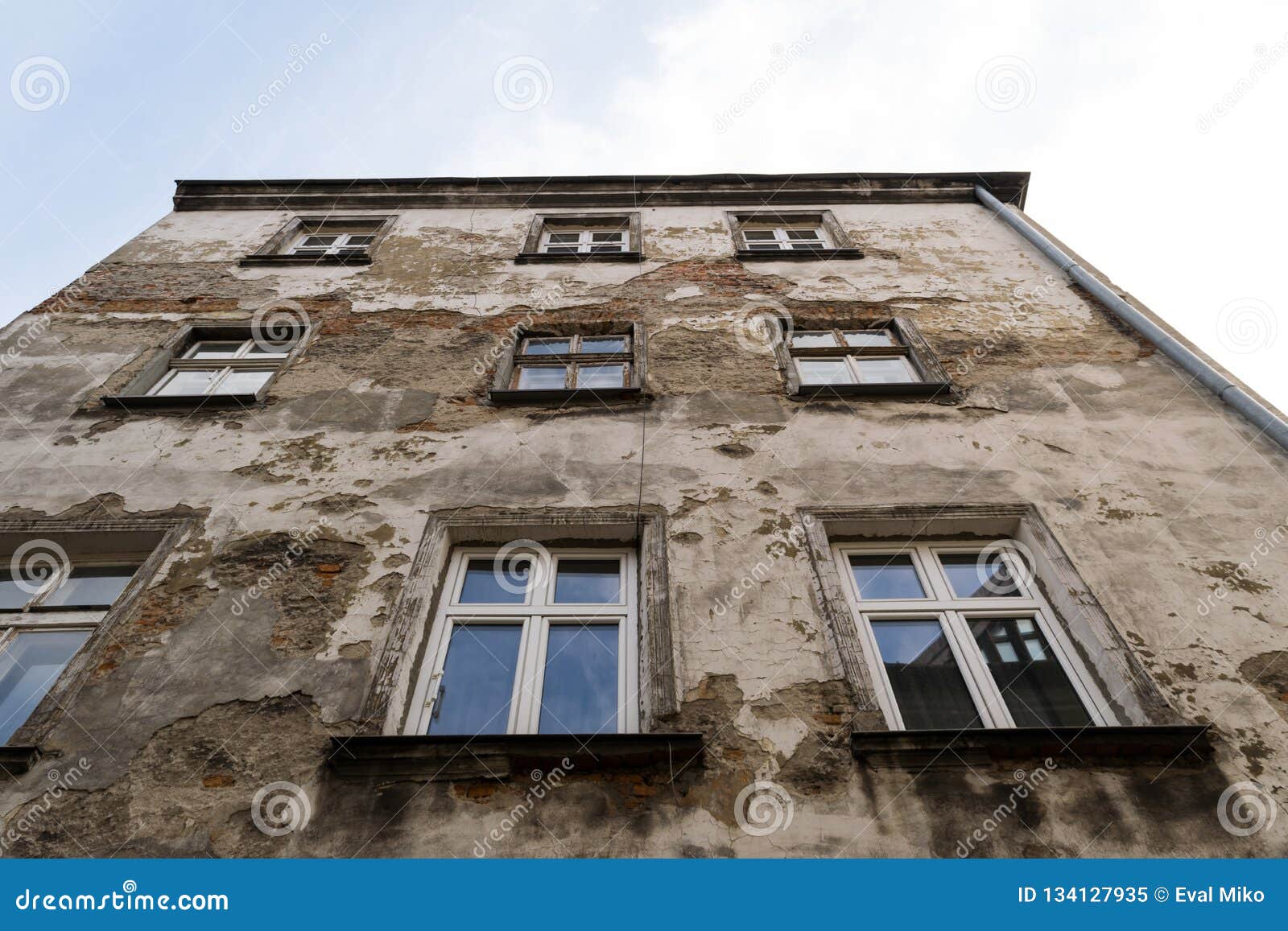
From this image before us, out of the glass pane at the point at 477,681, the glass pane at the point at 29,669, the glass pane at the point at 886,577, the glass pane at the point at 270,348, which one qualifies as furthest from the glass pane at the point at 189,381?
the glass pane at the point at 886,577

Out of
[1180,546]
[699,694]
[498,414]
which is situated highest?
[498,414]

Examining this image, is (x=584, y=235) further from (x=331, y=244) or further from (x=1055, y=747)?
(x=1055, y=747)

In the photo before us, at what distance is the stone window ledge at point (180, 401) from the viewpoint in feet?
18.2

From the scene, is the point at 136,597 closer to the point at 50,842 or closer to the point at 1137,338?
the point at 50,842

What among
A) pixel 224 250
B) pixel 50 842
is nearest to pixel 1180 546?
pixel 50 842

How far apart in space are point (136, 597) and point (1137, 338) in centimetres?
715

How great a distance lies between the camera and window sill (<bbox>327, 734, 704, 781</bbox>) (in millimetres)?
3271

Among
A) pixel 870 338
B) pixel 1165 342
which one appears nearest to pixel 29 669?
pixel 870 338

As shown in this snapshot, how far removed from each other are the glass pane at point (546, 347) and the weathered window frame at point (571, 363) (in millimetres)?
32

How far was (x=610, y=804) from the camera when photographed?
10.4ft

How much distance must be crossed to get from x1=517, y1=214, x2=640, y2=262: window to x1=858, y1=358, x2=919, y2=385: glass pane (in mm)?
2909

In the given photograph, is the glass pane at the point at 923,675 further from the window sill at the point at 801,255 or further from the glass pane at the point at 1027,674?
the window sill at the point at 801,255

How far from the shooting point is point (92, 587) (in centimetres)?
441

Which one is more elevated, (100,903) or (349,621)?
(349,621)
